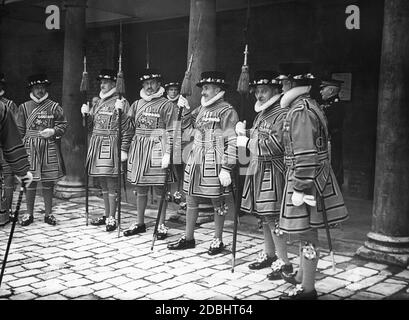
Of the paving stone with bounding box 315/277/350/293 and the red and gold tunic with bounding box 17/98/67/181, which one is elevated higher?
the red and gold tunic with bounding box 17/98/67/181

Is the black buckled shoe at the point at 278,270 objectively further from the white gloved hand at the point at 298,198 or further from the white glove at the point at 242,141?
the white glove at the point at 242,141

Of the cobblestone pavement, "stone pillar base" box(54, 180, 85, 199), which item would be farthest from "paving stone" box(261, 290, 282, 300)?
"stone pillar base" box(54, 180, 85, 199)

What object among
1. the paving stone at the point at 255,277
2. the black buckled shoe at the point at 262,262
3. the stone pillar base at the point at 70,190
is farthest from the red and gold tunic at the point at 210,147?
the stone pillar base at the point at 70,190

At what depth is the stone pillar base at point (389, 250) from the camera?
18.2ft

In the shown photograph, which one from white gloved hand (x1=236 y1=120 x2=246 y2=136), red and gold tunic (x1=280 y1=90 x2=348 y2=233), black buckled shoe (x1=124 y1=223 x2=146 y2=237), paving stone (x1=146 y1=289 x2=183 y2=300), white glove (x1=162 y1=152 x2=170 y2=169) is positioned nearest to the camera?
red and gold tunic (x1=280 y1=90 x2=348 y2=233)

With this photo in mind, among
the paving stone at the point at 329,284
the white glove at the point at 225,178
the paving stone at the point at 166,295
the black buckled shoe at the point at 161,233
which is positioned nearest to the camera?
the paving stone at the point at 166,295

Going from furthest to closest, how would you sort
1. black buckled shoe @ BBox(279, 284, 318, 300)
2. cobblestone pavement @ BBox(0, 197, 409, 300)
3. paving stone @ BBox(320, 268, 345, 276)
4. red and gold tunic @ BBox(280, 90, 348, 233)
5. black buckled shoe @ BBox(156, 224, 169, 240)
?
black buckled shoe @ BBox(156, 224, 169, 240) → paving stone @ BBox(320, 268, 345, 276) → cobblestone pavement @ BBox(0, 197, 409, 300) → black buckled shoe @ BBox(279, 284, 318, 300) → red and gold tunic @ BBox(280, 90, 348, 233)

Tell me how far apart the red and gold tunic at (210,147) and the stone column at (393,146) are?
167 centimetres

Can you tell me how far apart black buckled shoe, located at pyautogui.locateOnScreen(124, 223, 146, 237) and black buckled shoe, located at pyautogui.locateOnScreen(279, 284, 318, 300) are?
2808 mm

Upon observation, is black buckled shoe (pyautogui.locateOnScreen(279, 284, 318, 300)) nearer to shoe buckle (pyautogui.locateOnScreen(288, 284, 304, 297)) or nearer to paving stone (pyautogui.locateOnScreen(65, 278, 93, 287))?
shoe buckle (pyautogui.locateOnScreen(288, 284, 304, 297))

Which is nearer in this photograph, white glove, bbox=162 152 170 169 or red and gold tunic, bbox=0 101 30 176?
red and gold tunic, bbox=0 101 30 176

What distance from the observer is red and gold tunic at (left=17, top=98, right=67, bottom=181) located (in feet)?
24.4

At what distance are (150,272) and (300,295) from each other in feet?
5.36

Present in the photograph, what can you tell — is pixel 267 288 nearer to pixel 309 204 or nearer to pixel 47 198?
pixel 309 204
